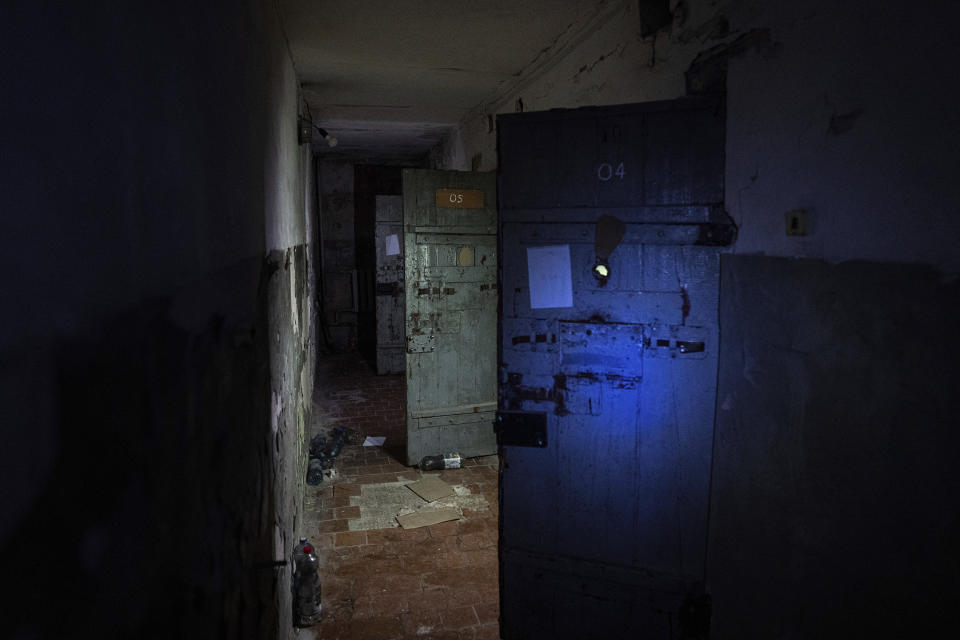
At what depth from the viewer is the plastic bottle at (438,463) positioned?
5469 millimetres

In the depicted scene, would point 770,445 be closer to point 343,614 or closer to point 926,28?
point 926,28

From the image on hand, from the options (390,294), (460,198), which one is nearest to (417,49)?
(460,198)

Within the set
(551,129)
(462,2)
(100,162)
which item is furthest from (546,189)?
(100,162)

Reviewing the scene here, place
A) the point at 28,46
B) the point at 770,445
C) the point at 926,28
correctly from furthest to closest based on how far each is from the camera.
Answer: the point at 770,445, the point at 926,28, the point at 28,46

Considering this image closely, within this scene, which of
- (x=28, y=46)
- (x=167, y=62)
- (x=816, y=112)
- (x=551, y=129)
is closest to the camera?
(x=28, y=46)

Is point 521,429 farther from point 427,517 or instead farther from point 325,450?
point 325,450

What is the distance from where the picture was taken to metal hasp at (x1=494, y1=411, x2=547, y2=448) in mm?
2807

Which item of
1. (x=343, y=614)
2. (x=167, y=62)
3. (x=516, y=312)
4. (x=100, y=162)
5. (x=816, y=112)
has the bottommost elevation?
(x=343, y=614)

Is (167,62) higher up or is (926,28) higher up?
(926,28)

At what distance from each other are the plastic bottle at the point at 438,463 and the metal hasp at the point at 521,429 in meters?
2.77

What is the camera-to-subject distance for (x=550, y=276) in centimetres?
273

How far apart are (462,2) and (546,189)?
1538 mm

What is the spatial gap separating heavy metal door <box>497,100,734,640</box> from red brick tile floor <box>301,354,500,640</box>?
802mm

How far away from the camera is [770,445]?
7.68ft
